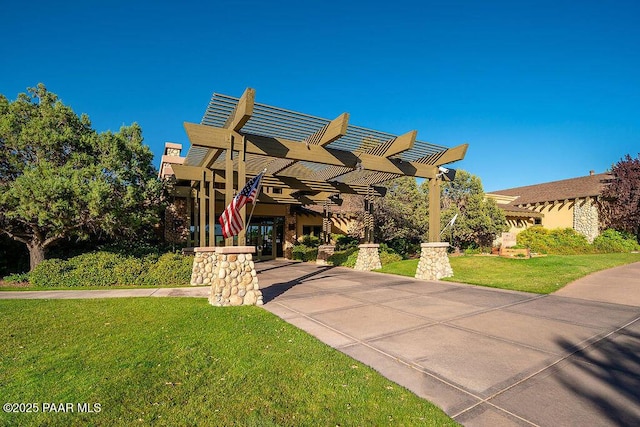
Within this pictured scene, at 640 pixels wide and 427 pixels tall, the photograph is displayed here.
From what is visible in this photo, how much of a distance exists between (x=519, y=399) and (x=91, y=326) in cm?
624

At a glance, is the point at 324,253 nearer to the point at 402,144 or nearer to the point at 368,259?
the point at 368,259

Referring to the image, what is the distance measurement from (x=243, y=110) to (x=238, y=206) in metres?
2.06

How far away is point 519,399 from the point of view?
10.2 ft

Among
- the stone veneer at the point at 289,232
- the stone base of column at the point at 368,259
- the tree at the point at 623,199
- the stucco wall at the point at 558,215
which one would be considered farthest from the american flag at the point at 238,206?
the stucco wall at the point at 558,215

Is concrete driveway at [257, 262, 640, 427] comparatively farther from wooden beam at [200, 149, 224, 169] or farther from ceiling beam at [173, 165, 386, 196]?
ceiling beam at [173, 165, 386, 196]

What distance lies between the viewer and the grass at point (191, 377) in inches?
109

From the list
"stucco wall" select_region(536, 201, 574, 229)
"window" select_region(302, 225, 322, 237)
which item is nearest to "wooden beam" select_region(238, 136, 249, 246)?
"window" select_region(302, 225, 322, 237)

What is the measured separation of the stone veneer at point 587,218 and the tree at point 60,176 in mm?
27422

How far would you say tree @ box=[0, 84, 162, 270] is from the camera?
8.73 metres

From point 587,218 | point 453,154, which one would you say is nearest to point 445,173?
point 453,154

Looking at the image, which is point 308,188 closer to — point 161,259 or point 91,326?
point 161,259

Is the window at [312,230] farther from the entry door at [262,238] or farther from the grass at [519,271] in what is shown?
the grass at [519,271]

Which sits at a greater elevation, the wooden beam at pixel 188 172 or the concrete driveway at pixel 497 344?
the wooden beam at pixel 188 172

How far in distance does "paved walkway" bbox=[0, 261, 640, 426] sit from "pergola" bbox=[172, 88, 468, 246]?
3079 mm
